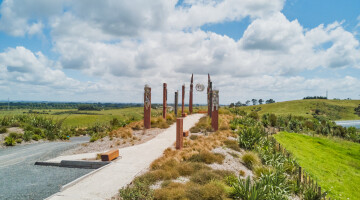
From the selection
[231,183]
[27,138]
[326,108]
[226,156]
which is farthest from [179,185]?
[326,108]

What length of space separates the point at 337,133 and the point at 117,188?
37.3 metres

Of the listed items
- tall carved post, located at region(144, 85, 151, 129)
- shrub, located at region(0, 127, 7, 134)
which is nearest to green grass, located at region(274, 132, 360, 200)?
tall carved post, located at region(144, 85, 151, 129)

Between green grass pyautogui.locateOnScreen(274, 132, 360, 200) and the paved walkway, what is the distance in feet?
35.4

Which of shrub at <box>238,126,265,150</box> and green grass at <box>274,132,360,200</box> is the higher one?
shrub at <box>238,126,265,150</box>

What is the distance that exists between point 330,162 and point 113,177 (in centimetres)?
1930

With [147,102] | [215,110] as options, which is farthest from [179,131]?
[147,102]

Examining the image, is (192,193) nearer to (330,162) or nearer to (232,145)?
(232,145)

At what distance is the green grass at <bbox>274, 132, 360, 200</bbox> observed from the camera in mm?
13102

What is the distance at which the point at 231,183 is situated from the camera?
24.2ft

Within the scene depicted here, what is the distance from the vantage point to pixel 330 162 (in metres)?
18.1

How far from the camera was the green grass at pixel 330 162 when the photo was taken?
1310 cm

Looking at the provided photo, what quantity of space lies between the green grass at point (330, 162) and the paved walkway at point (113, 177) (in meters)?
10.8

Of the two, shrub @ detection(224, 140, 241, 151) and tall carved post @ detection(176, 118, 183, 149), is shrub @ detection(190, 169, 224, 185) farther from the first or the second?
shrub @ detection(224, 140, 241, 151)

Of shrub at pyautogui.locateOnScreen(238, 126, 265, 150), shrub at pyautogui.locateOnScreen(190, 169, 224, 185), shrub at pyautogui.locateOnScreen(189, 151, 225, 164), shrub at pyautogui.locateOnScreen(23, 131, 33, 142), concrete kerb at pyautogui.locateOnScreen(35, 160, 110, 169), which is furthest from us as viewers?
shrub at pyautogui.locateOnScreen(23, 131, 33, 142)
